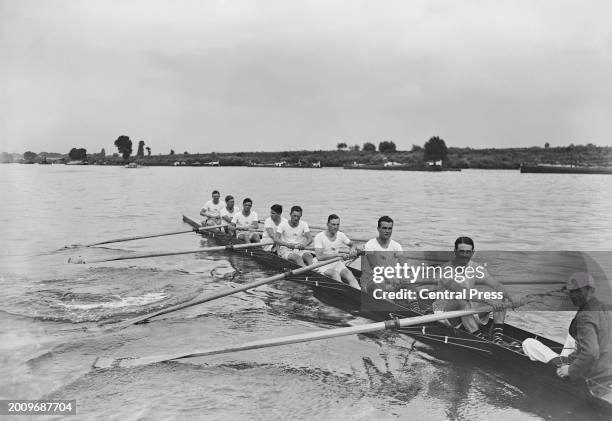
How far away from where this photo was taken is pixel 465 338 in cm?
739

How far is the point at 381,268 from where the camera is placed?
370 inches

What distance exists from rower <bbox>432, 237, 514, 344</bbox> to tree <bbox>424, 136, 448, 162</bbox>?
374 feet

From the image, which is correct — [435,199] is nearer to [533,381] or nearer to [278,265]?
[278,265]

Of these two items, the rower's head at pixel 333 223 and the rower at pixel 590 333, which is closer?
the rower at pixel 590 333

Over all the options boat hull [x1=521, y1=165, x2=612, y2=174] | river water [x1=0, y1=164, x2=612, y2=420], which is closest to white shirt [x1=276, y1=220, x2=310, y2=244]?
river water [x1=0, y1=164, x2=612, y2=420]

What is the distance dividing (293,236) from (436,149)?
111 metres

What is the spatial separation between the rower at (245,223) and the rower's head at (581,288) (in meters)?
11.2

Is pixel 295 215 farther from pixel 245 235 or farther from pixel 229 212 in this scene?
pixel 229 212

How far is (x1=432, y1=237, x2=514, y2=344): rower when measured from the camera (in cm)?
727

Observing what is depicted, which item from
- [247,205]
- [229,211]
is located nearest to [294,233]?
[247,205]

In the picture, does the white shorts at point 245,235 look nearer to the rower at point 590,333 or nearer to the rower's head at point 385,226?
the rower's head at point 385,226

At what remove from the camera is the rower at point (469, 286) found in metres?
7.27

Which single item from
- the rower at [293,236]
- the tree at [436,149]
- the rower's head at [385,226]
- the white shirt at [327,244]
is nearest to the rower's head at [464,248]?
the rower's head at [385,226]

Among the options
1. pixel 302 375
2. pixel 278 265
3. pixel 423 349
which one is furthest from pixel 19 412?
pixel 278 265
